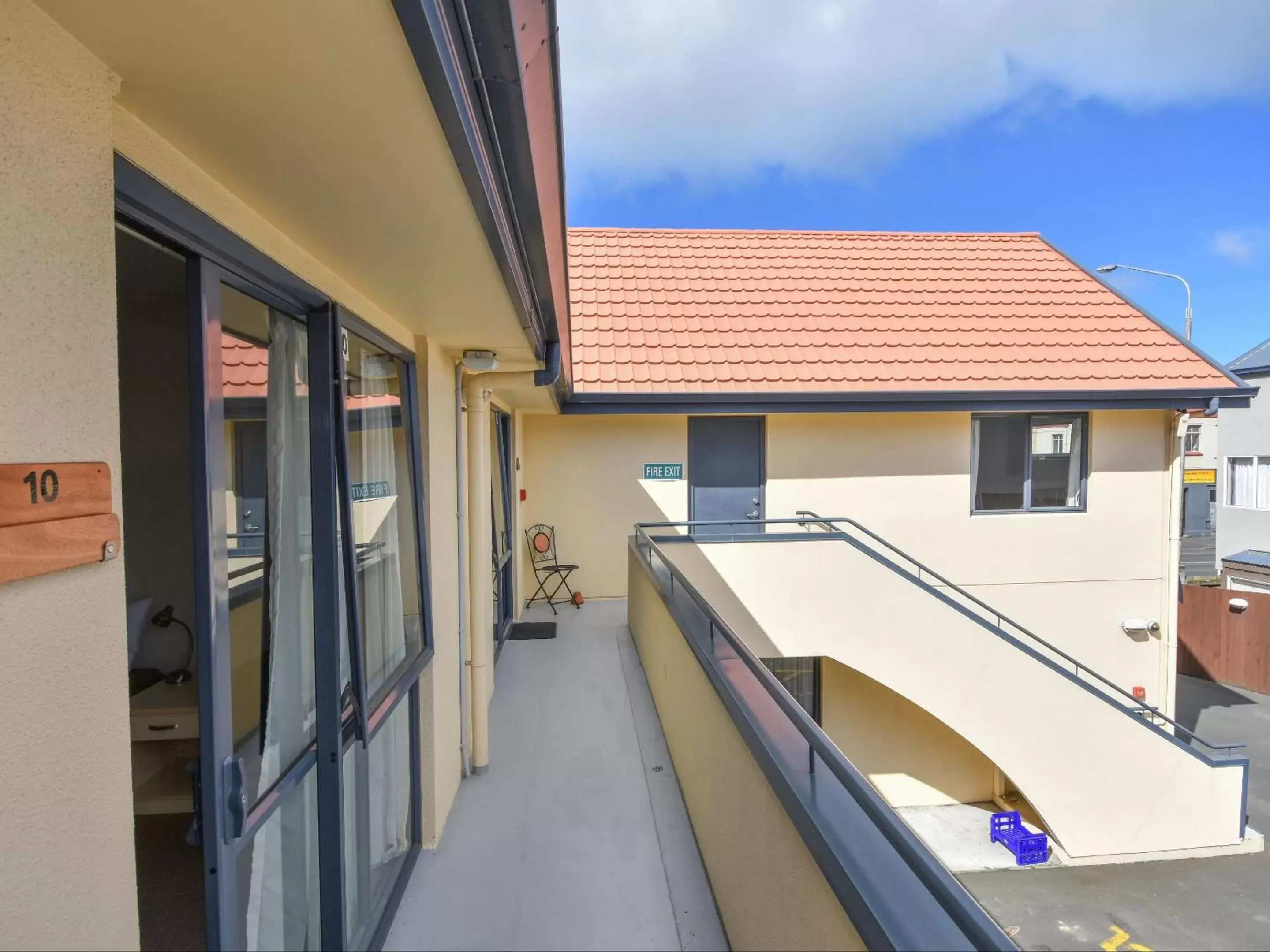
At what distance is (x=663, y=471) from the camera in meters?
8.48

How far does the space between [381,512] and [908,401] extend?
23.3ft

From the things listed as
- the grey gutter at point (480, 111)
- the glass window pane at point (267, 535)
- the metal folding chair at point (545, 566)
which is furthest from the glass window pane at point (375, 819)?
the metal folding chair at point (545, 566)

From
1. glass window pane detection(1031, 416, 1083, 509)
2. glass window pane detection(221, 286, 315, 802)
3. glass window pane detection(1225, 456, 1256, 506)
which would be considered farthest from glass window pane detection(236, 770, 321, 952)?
glass window pane detection(1225, 456, 1256, 506)

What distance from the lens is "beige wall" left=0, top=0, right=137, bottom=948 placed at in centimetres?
88

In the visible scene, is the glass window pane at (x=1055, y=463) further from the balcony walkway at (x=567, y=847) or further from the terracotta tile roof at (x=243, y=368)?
the terracotta tile roof at (x=243, y=368)

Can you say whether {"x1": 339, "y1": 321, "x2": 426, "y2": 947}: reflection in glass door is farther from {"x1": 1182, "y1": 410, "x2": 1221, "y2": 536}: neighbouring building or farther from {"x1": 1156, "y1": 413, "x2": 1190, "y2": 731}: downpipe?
{"x1": 1182, "y1": 410, "x2": 1221, "y2": 536}: neighbouring building

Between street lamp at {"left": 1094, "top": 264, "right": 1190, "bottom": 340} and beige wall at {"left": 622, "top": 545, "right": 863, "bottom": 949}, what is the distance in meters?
11.3

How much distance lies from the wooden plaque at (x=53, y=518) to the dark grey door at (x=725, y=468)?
7617mm

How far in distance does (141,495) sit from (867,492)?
300 inches

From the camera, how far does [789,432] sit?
8.53m

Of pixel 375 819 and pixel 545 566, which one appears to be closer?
pixel 375 819

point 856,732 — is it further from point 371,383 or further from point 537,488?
point 371,383

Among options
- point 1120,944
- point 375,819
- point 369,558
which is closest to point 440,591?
point 369,558

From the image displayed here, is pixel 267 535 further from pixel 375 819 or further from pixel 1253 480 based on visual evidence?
pixel 1253 480
